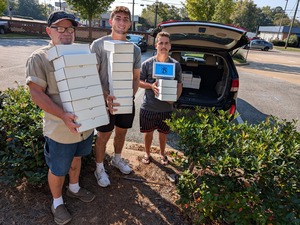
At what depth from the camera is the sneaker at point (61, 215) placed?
81.2 inches

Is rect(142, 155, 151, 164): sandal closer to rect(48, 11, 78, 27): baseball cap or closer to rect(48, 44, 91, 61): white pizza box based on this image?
rect(48, 44, 91, 61): white pizza box

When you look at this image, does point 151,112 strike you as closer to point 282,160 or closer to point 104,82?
point 104,82

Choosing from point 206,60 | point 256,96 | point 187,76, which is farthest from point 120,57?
point 256,96

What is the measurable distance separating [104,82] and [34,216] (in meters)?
1.39

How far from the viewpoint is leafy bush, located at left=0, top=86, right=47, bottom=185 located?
2.20 m

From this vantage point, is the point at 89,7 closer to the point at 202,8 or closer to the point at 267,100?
the point at 202,8

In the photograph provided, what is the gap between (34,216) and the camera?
214 centimetres

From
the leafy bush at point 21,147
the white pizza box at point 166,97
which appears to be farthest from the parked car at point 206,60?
the leafy bush at point 21,147

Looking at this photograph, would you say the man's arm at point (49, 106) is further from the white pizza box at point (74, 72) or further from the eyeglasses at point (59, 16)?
the eyeglasses at point (59, 16)

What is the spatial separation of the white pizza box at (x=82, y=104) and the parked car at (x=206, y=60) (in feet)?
6.54

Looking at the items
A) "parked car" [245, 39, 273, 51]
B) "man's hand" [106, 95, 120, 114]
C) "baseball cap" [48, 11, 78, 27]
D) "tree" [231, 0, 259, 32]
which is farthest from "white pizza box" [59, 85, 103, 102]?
"tree" [231, 0, 259, 32]

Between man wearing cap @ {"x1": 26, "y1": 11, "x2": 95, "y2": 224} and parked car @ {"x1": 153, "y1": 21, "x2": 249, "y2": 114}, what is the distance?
6.33 feet

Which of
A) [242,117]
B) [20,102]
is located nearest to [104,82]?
[20,102]

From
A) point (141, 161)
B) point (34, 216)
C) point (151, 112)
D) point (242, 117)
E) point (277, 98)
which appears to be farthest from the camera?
point (277, 98)
